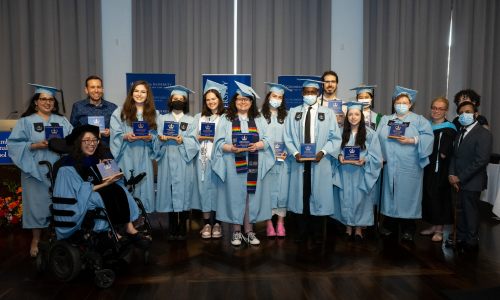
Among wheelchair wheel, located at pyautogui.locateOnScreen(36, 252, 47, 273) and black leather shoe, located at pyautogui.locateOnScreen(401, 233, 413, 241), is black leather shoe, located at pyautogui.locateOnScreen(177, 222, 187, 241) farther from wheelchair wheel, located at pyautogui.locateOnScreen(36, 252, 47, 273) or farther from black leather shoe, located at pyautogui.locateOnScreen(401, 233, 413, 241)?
black leather shoe, located at pyautogui.locateOnScreen(401, 233, 413, 241)

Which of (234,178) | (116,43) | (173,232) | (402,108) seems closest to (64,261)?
(173,232)

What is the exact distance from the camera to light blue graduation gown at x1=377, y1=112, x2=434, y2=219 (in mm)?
4148

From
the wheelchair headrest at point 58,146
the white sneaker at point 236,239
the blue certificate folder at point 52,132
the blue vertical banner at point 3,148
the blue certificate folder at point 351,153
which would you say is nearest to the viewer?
the wheelchair headrest at point 58,146

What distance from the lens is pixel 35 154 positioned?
3.63 m

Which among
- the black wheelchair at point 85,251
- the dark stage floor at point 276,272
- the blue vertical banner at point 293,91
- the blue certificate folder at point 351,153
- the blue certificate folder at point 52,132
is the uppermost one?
the blue vertical banner at point 293,91

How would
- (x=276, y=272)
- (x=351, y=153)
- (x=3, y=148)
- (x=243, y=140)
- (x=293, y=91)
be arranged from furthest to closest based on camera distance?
(x=293, y=91), (x=3, y=148), (x=351, y=153), (x=243, y=140), (x=276, y=272)

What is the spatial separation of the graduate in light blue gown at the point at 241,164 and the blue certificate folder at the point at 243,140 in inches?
5.4

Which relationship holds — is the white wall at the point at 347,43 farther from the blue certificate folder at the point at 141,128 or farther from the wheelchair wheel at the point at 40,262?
the wheelchair wheel at the point at 40,262

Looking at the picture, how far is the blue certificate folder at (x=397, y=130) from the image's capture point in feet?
13.2

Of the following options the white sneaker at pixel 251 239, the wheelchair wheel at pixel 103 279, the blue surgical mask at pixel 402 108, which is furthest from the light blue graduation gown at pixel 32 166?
the blue surgical mask at pixel 402 108

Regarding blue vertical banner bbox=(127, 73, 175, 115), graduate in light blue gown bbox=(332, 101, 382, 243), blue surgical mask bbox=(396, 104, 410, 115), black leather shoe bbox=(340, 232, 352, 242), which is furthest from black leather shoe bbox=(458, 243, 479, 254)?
blue vertical banner bbox=(127, 73, 175, 115)

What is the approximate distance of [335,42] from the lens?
759 centimetres

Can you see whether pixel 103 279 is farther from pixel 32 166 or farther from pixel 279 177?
pixel 279 177

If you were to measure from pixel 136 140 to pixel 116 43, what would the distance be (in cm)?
440
